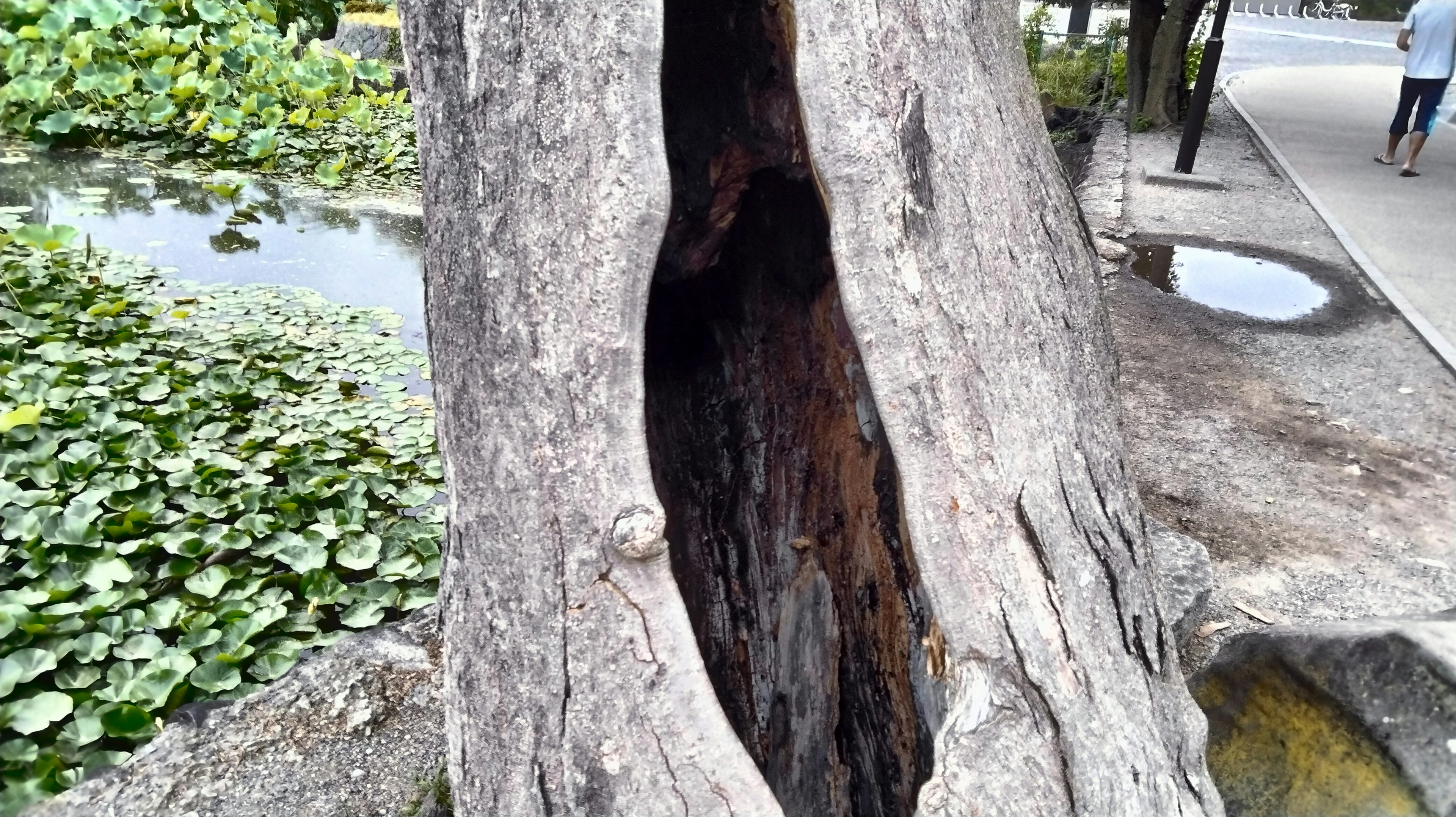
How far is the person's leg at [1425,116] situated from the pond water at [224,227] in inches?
275

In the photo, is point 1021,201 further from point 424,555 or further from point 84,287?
point 84,287

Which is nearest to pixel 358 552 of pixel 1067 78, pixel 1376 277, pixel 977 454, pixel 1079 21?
pixel 977 454

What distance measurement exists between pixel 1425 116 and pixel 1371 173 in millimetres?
516

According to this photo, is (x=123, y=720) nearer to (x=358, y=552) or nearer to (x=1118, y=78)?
(x=358, y=552)

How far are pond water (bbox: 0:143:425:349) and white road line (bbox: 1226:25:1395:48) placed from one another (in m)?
17.2

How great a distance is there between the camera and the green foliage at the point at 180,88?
546 centimetres

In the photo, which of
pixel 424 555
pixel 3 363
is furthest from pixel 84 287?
pixel 424 555

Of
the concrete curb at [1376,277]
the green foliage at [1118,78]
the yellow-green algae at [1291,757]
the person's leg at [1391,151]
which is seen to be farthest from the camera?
the green foliage at [1118,78]

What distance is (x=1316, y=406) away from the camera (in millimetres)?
3611

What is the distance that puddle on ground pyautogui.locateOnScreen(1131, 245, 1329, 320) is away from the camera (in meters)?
4.66

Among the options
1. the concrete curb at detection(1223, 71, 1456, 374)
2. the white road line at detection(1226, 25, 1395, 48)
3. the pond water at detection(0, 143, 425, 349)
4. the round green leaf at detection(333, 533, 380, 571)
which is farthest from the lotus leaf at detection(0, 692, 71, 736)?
the white road line at detection(1226, 25, 1395, 48)

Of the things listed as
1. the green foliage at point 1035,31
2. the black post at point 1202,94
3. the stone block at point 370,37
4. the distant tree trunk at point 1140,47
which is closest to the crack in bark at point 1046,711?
the black post at point 1202,94

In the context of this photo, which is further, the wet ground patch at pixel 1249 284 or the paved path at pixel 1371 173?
the paved path at pixel 1371 173

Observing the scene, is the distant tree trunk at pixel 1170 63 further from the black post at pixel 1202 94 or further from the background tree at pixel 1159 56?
the black post at pixel 1202 94
